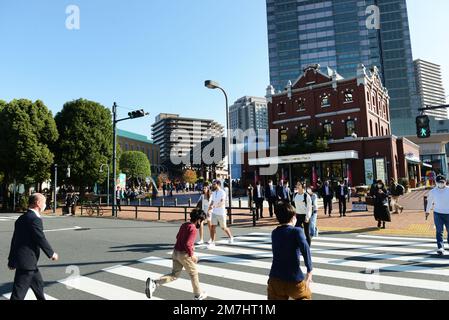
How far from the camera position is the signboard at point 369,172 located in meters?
32.0

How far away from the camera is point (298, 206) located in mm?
8508

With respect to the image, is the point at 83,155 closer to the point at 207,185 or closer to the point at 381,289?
the point at 207,185

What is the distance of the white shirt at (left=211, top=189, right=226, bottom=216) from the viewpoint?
31.1 feet

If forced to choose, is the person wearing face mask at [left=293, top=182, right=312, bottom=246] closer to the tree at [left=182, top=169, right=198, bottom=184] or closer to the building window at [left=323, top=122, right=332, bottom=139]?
the building window at [left=323, top=122, right=332, bottom=139]

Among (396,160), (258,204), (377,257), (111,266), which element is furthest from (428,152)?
(111,266)

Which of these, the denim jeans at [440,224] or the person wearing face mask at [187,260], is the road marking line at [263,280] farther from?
the denim jeans at [440,224]

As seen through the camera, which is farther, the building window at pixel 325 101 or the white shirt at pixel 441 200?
the building window at pixel 325 101

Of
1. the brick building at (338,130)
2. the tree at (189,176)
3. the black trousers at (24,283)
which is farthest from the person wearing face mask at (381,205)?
the tree at (189,176)

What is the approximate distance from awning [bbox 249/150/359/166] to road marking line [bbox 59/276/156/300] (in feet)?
99.6

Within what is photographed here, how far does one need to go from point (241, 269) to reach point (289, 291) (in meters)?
3.65

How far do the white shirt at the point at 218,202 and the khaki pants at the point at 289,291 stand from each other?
610 centimetres

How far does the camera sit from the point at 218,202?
375 inches

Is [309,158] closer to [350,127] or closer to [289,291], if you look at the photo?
[350,127]
